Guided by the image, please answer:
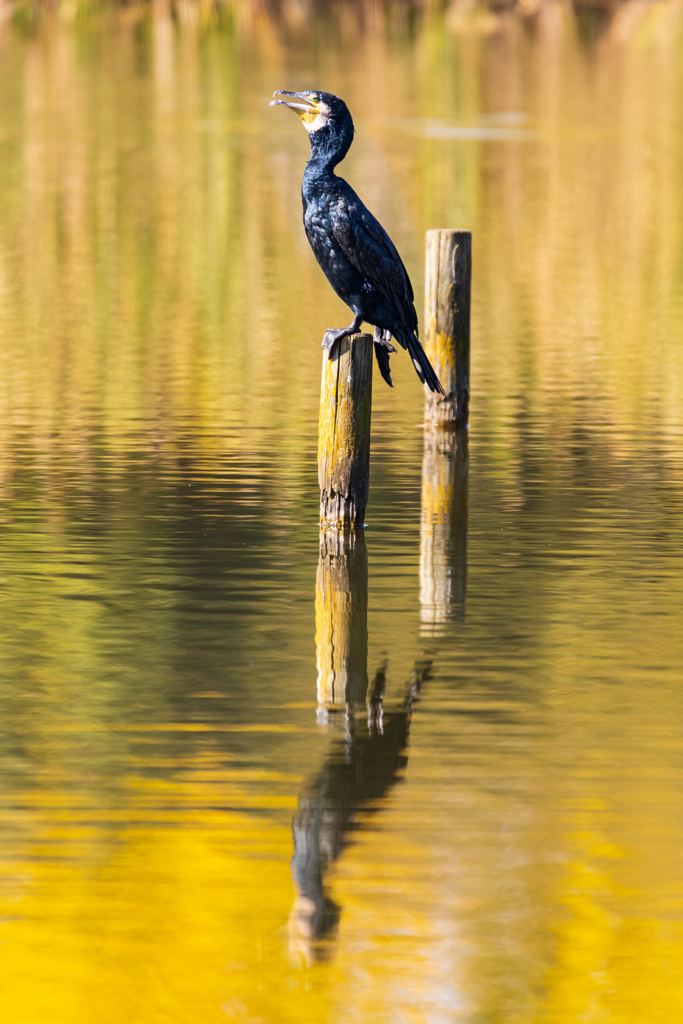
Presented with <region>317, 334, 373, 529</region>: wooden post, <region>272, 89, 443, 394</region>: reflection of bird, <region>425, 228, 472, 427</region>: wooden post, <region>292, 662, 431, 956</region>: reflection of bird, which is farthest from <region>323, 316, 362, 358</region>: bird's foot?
<region>425, 228, 472, 427</region>: wooden post

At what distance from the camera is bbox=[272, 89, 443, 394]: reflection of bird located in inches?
380

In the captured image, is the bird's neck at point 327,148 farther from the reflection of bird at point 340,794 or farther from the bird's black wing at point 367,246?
the reflection of bird at point 340,794

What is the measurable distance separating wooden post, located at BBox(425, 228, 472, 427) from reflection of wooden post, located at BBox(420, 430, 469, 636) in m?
0.55

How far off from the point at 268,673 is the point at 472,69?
4788 cm

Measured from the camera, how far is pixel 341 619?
7.97 meters

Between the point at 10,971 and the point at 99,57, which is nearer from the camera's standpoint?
the point at 10,971

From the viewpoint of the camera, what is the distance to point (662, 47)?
59312mm

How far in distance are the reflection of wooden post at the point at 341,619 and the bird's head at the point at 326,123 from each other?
2.07 metres

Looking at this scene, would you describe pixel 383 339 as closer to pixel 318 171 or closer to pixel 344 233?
pixel 344 233

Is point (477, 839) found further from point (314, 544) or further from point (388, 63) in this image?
point (388, 63)

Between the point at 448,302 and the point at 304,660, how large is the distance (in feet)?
18.3

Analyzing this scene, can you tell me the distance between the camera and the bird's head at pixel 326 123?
32.0ft

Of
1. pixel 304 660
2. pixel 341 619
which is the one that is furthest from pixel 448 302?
pixel 304 660

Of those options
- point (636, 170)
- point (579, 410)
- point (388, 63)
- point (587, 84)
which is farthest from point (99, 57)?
point (579, 410)
